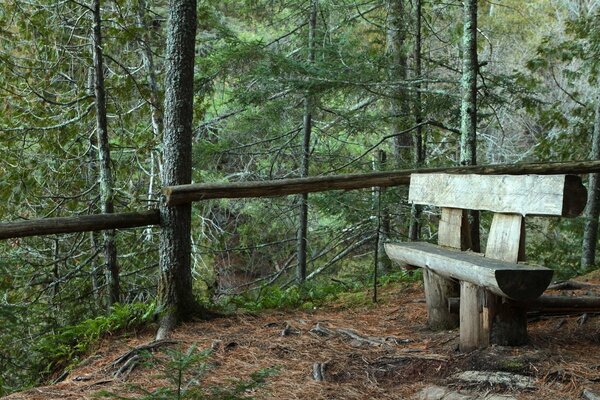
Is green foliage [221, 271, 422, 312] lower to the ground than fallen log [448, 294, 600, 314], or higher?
lower

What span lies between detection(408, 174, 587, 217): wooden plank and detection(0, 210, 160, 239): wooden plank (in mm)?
2428

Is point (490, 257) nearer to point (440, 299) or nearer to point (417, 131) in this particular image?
point (440, 299)

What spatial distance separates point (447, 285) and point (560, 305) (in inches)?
33.8

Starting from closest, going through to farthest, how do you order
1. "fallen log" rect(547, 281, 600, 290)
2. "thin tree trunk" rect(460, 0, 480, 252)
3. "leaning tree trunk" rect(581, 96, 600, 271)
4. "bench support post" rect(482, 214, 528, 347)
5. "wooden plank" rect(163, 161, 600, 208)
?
1. "bench support post" rect(482, 214, 528, 347)
2. "wooden plank" rect(163, 161, 600, 208)
3. "fallen log" rect(547, 281, 600, 290)
4. "thin tree trunk" rect(460, 0, 480, 252)
5. "leaning tree trunk" rect(581, 96, 600, 271)

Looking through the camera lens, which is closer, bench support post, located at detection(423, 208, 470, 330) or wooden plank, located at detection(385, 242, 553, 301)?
wooden plank, located at detection(385, 242, 553, 301)

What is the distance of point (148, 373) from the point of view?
4.73 metres

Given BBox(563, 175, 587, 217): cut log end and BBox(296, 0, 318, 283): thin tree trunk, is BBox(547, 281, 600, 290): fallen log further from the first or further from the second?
BBox(296, 0, 318, 283): thin tree trunk

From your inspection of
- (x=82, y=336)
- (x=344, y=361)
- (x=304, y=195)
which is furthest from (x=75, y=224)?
(x=304, y=195)

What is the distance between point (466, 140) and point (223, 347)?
12.1 feet

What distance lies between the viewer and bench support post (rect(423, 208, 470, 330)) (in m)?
5.49

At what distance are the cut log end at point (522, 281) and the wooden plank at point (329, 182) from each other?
2.16 meters

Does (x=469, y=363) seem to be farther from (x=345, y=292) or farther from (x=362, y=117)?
(x=362, y=117)

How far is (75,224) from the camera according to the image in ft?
18.4

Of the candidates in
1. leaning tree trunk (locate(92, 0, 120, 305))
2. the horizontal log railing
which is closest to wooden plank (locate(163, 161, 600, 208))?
the horizontal log railing
